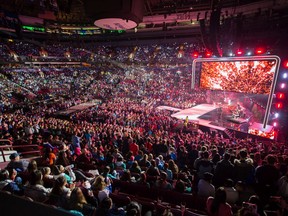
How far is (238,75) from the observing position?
448 inches

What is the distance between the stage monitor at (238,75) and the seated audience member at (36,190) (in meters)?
8.23

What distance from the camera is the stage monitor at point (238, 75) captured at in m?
9.98

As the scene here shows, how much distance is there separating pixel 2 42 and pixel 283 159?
41252 mm

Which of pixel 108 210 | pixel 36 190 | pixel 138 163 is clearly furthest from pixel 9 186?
pixel 138 163

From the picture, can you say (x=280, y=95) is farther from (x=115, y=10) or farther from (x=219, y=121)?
(x=115, y=10)

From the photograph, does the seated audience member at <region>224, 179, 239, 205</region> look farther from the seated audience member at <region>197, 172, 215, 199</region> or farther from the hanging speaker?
the hanging speaker

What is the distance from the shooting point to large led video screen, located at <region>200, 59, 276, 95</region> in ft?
33.1

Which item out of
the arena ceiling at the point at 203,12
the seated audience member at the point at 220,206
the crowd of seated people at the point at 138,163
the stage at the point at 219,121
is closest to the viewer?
the seated audience member at the point at 220,206

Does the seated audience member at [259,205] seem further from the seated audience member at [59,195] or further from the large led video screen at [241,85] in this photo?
the large led video screen at [241,85]

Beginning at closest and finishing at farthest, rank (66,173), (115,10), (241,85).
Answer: (115,10) → (66,173) → (241,85)

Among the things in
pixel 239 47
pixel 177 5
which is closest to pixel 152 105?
pixel 239 47

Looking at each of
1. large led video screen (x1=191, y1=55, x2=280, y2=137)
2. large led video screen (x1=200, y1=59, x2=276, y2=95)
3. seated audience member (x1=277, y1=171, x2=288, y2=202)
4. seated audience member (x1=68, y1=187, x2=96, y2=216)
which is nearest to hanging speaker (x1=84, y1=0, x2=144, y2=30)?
seated audience member (x1=68, y1=187, x2=96, y2=216)

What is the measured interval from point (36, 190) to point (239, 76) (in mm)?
10420

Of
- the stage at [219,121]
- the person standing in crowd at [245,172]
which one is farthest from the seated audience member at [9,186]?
the stage at [219,121]
